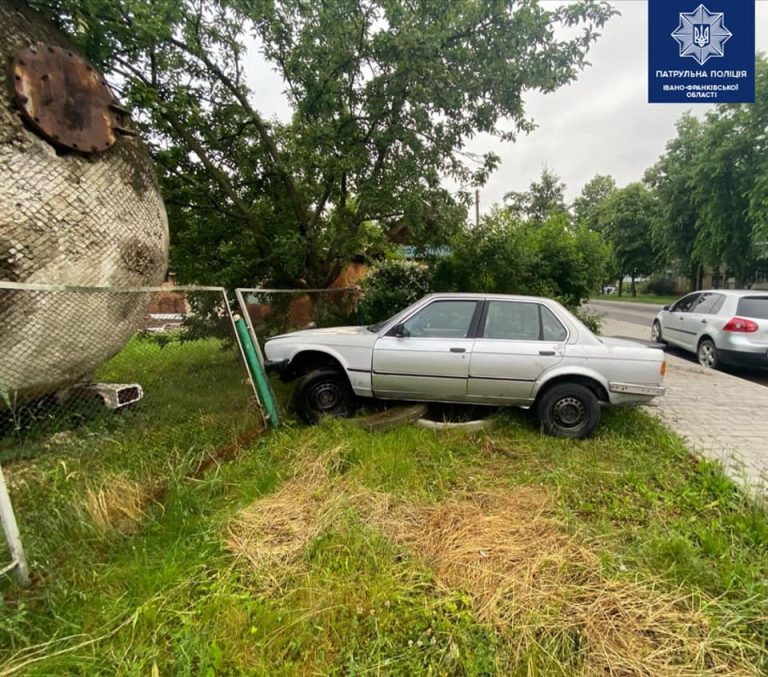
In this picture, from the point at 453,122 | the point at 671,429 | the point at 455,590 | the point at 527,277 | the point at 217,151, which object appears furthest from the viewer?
the point at 527,277

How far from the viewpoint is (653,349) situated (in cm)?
371

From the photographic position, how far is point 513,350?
3.82m

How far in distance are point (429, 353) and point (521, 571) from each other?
2.15m

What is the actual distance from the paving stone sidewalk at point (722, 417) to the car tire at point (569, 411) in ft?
3.41

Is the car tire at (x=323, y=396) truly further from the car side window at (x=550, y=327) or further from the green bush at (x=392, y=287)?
the green bush at (x=392, y=287)

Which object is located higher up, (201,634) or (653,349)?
(653,349)

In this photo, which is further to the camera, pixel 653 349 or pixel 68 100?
pixel 653 349

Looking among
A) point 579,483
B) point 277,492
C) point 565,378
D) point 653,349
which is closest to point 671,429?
point 653,349

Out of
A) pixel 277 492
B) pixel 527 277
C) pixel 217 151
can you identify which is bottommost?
pixel 277 492

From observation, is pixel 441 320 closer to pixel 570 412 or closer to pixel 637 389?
pixel 570 412

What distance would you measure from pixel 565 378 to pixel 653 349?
88 cm

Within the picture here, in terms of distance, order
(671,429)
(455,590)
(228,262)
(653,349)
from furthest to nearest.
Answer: (228,262) < (671,429) < (653,349) < (455,590)

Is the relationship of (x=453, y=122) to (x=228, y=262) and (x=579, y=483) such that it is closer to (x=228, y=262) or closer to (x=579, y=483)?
(x=228, y=262)

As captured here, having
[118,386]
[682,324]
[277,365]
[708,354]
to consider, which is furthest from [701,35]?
[118,386]
